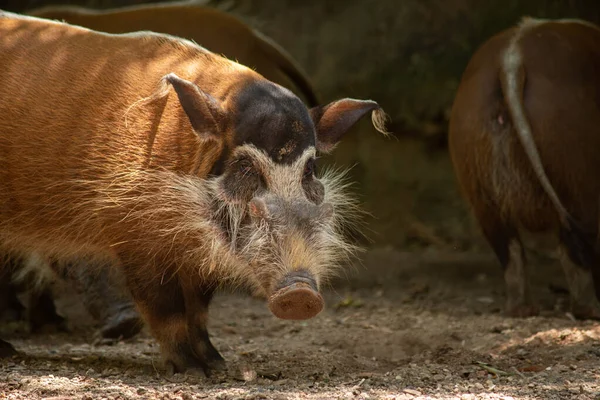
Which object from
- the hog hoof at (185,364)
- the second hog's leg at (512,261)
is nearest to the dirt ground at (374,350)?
the hog hoof at (185,364)

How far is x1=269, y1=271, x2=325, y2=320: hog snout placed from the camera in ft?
11.7

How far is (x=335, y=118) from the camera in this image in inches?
169

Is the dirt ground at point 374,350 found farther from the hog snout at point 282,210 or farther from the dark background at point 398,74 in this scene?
the dark background at point 398,74

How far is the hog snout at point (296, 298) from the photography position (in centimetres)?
357

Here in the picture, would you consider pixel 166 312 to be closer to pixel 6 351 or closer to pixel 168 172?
pixel 168 172

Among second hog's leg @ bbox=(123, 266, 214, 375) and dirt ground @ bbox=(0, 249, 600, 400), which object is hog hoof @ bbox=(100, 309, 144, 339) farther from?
second hog's leg @ bbox=(123, 266, 214, 375)

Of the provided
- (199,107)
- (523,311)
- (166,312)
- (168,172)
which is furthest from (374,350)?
(199,107)

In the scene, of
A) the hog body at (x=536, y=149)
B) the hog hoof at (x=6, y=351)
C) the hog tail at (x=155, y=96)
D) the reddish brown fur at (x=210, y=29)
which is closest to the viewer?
the hog tail at (x=155, y=96)

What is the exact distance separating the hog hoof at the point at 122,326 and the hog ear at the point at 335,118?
1.71 meters

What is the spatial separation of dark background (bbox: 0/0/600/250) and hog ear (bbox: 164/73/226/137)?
453 cm

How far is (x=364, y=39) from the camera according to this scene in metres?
8.70

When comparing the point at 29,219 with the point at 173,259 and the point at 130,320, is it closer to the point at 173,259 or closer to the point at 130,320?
the point at 173,259

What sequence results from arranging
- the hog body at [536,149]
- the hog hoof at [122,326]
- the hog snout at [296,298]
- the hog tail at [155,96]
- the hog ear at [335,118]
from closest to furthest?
the hog snout at [296,298] → the hog tail at [155,96] → the hog ear at [335,118] → the hog hoof at [122,326] → the hog body at [536,149]

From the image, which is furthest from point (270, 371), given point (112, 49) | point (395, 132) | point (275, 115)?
point (395, 132)
